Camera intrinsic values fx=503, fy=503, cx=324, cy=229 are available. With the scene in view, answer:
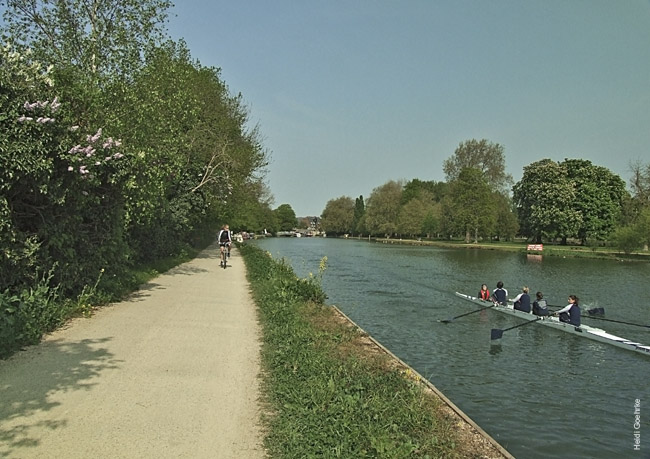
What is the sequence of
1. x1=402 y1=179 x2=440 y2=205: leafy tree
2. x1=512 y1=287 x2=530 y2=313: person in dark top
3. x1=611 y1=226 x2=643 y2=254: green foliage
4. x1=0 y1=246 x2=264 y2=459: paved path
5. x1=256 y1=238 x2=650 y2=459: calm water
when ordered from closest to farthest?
x1=0 y1=246 x2=264 y2=459: paved path, x1=256 y1=238 x2=650 y2=459: calm water, x1=512 y1=287 x2=530 y2=313: person in dark top, x1=611 y1=226 x2=643 y2=254: green foliage, x1=402 y1=179 x2=440 y2=205: leafy tree

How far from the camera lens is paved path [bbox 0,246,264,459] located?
15.2 feet

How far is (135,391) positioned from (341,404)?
98.3 inches

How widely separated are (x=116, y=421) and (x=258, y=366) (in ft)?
8.34

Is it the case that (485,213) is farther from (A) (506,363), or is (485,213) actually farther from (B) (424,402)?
(B) (424,402)

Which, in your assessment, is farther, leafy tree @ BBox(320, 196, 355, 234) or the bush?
leafy tree @ BBox(320, 196, 355, 234)

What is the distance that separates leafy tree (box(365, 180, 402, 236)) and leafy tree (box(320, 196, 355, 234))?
112 feet

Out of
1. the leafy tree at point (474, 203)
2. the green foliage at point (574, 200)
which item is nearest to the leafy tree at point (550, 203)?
the green foliage at point (574, 200)

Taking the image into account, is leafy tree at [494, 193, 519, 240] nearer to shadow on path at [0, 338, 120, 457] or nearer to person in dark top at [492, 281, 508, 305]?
person in dark top at [492, 281, 508, 305]

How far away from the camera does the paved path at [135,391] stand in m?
4.63

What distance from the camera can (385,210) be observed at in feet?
366

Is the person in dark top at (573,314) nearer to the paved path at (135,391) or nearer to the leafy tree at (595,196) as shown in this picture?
the paved path at (135,391)

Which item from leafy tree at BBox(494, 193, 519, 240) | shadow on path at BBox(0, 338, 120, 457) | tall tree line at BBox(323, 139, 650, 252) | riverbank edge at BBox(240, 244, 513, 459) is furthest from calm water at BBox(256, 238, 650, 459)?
leafy tree at BBox(494, 193, 519, 240)

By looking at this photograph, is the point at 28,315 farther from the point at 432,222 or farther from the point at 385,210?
the point at 385,210

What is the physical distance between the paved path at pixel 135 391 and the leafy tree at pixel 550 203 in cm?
6540
